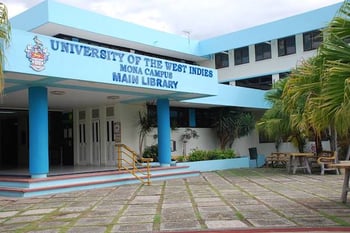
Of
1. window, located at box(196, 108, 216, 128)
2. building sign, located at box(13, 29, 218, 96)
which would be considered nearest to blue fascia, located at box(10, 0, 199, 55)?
window, located at box(196, 108, 216, 128)

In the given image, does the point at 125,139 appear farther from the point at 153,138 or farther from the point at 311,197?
the point at 311,197

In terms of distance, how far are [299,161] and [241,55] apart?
9.69 meters

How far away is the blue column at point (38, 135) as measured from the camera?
11.8 metres

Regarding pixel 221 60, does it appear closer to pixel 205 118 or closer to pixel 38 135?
pixel 205 118

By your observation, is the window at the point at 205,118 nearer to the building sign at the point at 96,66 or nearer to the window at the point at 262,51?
the window at the point at 262,51

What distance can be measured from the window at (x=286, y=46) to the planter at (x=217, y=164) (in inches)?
261

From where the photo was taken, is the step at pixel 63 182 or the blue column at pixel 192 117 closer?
the step at pixel 63 182

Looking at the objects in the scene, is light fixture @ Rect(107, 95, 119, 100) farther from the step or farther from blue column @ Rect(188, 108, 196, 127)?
blue column @ Rect(188, 108, 196, 127)

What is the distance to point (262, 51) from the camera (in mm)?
24391

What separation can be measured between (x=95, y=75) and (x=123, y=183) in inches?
150

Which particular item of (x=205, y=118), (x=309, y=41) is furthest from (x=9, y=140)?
(x=309, y=41)

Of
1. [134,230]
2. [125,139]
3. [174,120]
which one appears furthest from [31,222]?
[174,120]

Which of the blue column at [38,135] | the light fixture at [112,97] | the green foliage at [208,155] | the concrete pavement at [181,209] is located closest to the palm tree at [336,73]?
the concrete pavement at [181,209]

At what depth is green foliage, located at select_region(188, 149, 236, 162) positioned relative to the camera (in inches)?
734
